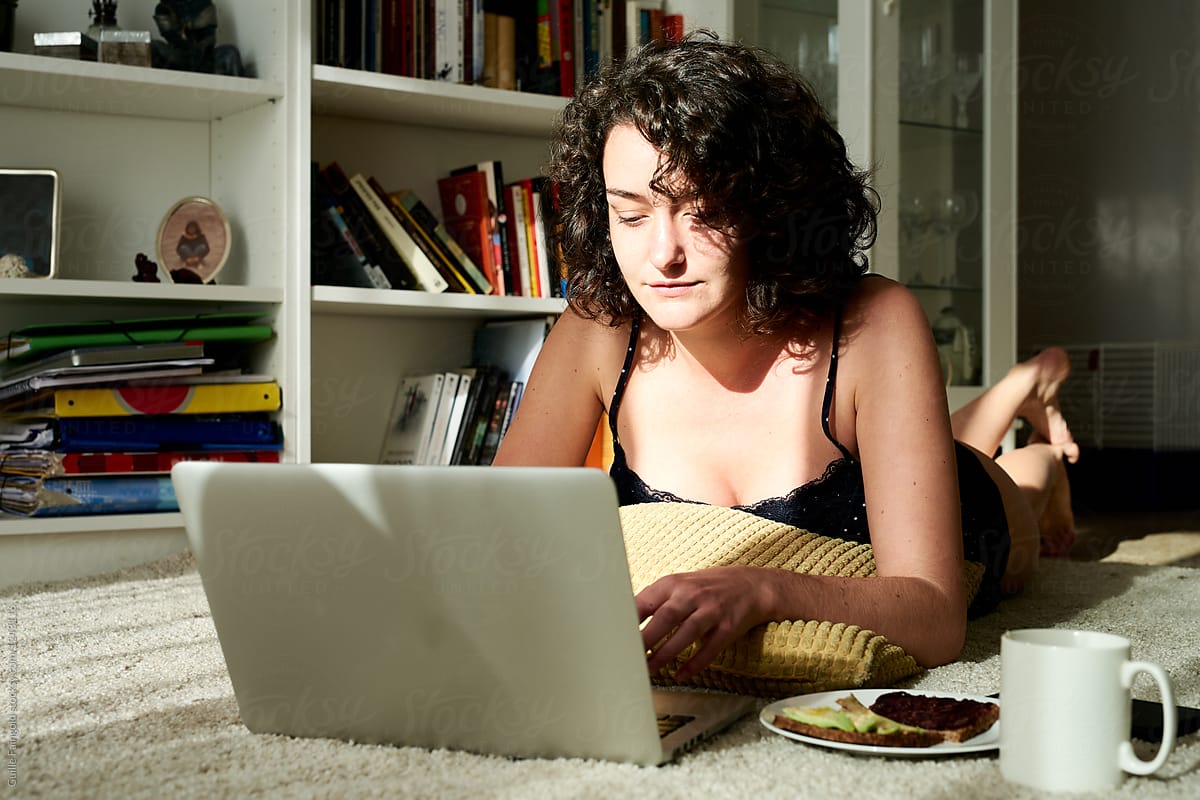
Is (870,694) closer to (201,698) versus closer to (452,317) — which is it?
(201,698)

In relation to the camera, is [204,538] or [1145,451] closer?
[204,538]

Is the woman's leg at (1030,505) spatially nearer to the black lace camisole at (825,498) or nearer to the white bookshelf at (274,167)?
the black lace camisole at (825,498)

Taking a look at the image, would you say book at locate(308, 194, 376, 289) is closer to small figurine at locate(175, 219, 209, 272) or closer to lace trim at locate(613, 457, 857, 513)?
small figurine at locate(175, 219, 209, 272)

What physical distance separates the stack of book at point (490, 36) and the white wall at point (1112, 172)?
2697mm

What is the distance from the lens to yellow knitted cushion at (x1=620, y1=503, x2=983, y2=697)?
3.15ft

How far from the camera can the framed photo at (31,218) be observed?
211cm

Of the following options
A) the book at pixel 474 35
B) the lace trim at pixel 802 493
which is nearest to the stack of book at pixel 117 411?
the book at pixel 474 35

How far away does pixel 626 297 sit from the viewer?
1373 millimetres

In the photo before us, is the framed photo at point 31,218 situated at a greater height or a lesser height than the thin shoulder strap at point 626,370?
greater

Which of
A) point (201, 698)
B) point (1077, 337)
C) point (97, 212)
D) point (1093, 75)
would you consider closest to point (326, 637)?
point (201, 698)

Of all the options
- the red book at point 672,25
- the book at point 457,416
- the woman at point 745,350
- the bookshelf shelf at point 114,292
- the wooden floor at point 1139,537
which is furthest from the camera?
the red book at point 672,25

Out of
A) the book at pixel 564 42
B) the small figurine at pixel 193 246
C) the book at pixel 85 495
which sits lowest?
the book at pixel 85 495

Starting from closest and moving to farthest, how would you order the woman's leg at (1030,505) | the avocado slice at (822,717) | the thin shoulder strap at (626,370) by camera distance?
the avocado slice at (822,717) → the thin shoulder strap at (626,370) → the woman's leg at (1030,505)

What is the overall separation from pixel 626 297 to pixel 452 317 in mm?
1381
